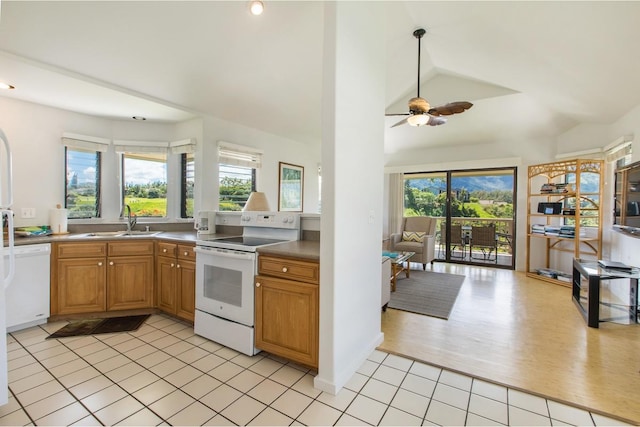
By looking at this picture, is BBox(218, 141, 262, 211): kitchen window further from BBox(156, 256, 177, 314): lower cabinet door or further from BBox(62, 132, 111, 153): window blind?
BBox(62, 132, 111, 153): window blind

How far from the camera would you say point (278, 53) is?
2727 mm

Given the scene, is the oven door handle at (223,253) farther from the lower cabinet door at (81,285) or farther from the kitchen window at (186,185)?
the kitchen window at (186,185)

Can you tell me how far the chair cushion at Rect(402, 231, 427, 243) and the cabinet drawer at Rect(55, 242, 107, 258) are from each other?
4.75 m

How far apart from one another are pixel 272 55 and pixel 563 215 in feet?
15.7

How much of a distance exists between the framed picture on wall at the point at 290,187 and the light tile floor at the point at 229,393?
9.98ft

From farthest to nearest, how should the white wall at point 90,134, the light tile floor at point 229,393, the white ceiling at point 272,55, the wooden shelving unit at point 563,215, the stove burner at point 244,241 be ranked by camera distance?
the wooden shelving unit at point 563,215 → the white wall at point 90,134 → the stove burner at point 244,241 → the white ceiling at point 272,55 → the light tile floor at point 229,393

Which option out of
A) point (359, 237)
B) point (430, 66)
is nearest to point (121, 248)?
point (359, 237)

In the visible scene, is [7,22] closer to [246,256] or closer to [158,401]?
[246,256]

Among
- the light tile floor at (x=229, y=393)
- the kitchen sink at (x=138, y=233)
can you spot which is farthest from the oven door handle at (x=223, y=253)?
the kitchen sink at (x=138, y=233)

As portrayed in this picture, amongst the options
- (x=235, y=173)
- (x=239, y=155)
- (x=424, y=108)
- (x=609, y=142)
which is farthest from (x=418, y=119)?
(x=609, y=142)

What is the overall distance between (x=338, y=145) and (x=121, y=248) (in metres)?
2.63

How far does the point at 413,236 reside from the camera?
5.49 meters

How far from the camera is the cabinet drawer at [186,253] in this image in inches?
107

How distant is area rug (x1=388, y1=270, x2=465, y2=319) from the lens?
328cm
